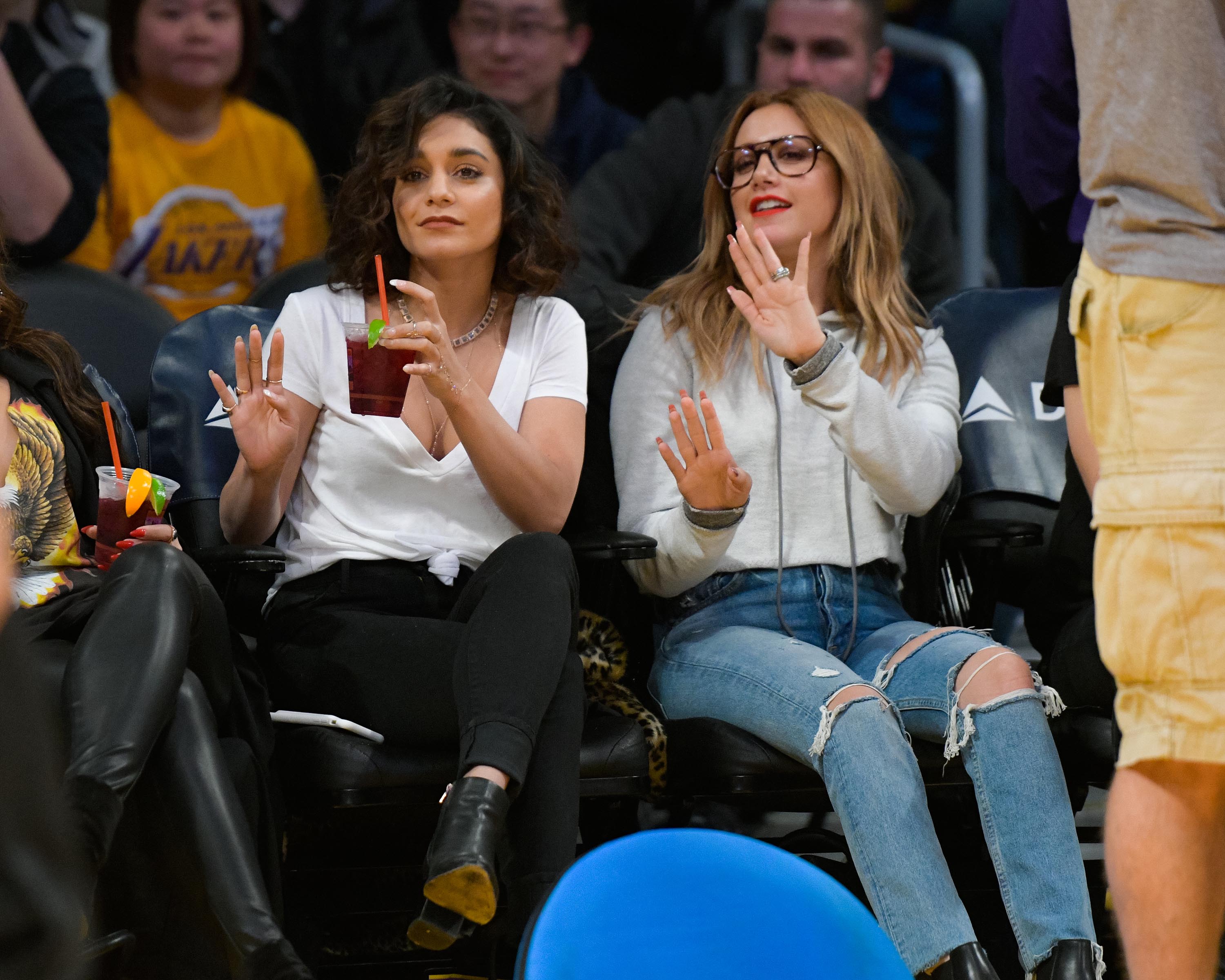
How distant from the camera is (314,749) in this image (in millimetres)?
2086

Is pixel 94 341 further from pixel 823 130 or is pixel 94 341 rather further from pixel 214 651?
pixel 823 130

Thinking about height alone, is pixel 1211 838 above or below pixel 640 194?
below

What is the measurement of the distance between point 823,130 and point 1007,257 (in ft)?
6.06

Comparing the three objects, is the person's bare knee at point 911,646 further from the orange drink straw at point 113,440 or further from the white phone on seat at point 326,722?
the orange drink straw at point 113,440

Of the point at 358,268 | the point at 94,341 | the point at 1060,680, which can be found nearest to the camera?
the point at 1060,680

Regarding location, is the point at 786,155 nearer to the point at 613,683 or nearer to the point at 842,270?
the point at 842,270

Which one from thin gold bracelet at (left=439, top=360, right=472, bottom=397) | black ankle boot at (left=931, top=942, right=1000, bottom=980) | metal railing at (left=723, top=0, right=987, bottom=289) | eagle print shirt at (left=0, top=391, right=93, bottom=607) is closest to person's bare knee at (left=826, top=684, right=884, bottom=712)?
black ankle boot at (left=931, top=942, right=1000, bottom=980)

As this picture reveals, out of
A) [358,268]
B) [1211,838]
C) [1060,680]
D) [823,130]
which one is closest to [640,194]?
[823,130]

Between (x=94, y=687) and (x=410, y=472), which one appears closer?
(x=94, y=687)

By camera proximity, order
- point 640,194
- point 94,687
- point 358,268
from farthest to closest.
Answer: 1. point 640,194
2. point 358,268
3. point 94,687

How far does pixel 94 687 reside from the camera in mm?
1817

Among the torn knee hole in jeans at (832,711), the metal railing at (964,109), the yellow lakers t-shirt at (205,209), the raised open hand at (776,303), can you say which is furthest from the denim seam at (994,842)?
the yellow lakers t-shirt at (205,209)

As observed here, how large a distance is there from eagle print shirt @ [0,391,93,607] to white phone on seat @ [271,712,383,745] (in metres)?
0.37

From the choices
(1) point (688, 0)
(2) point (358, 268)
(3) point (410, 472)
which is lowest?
(3) point (410, 472)
